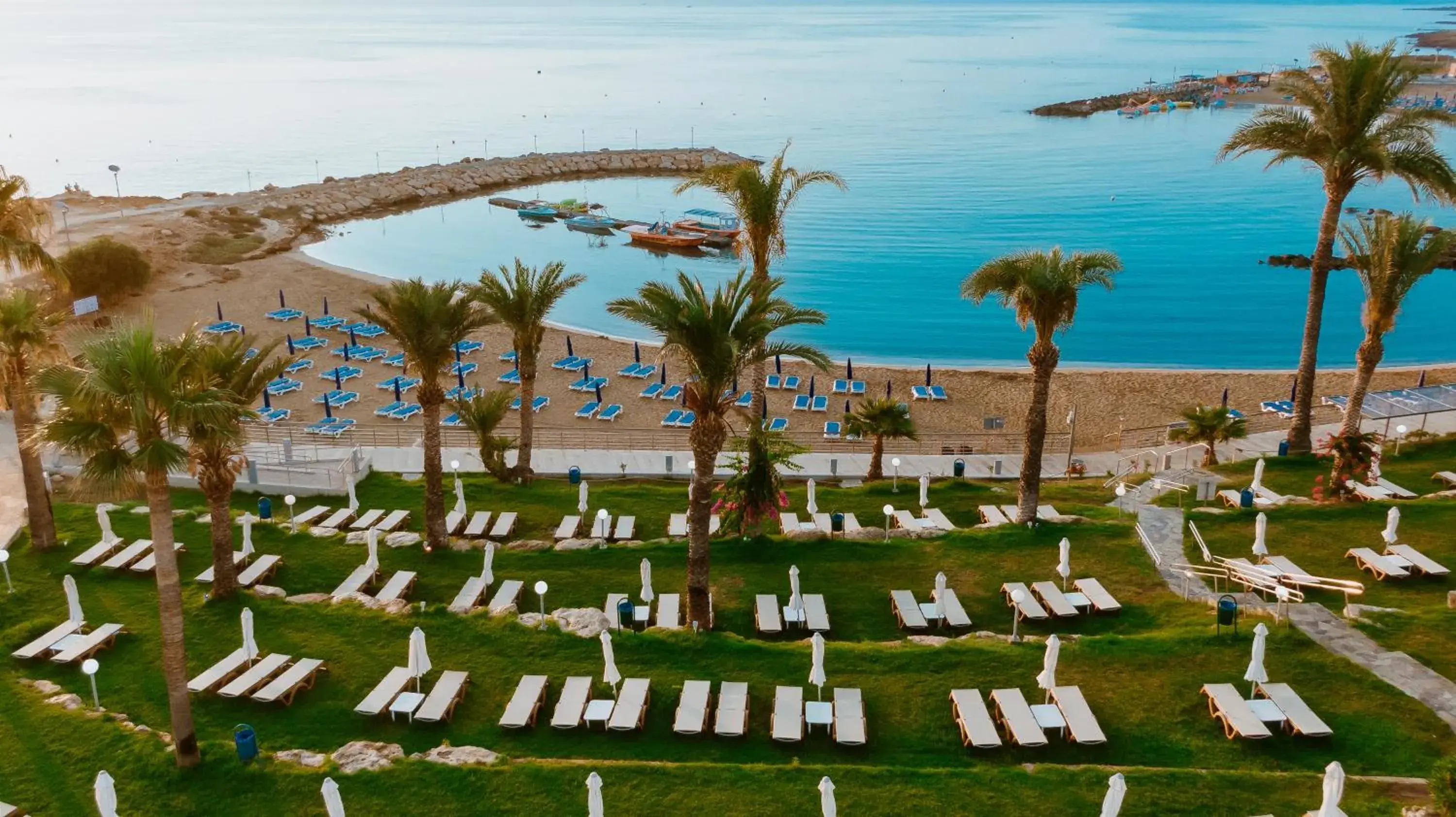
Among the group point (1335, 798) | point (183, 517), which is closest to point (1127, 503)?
point (1335, 798)

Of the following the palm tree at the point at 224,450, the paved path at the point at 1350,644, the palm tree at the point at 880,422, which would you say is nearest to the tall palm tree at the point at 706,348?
the palm tree at the point at 224,450

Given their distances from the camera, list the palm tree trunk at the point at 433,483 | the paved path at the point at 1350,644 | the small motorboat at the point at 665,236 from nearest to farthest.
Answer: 1. the paved path at the point at 1350,644
2. the palm tree trunk at the point at 433,483
3. the small motorboat at the point at 665,236

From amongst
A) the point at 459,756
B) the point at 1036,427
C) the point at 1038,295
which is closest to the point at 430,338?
the point at 459,756

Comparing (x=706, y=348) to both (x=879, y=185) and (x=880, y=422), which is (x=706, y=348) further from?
(x=879, y=185)

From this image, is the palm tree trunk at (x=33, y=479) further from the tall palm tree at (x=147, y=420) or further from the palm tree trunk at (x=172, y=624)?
the palm tree trunk at (x=172, y=624)

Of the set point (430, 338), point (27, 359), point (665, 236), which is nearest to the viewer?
point (27, 359)

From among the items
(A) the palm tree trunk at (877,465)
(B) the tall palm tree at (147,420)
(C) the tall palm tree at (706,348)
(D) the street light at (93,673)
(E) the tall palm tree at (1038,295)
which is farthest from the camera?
(A) the palm tree trunk at (877,465)

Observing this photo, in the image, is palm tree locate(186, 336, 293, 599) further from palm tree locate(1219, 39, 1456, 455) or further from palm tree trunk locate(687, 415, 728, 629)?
palm tree locate(1219, 39, 1456, 455)

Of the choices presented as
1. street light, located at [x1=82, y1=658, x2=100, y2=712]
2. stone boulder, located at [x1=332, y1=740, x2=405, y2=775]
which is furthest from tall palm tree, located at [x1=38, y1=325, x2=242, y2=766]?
stone boulder, located at [x1=332, y1=740, x2=405, y2=775]
